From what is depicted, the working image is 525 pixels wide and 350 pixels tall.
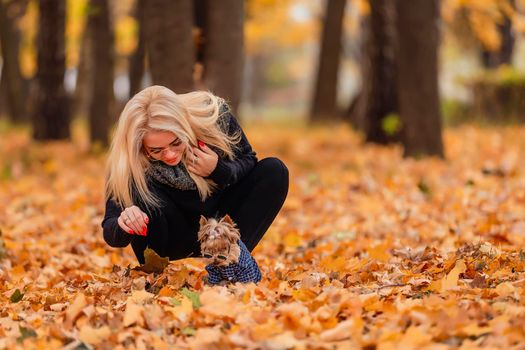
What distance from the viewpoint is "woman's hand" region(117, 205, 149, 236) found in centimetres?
375

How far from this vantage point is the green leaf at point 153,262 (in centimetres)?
408

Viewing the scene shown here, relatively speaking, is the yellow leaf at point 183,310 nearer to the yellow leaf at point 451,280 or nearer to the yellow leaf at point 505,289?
the yellow leaf at point 451,280

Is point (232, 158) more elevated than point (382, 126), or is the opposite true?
point (232, 158)

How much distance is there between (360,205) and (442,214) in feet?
2.67

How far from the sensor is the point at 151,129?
3.81 meters

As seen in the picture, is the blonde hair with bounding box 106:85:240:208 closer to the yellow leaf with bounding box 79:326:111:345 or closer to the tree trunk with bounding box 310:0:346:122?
the yellow leaf with bounding box 79:326:111:345

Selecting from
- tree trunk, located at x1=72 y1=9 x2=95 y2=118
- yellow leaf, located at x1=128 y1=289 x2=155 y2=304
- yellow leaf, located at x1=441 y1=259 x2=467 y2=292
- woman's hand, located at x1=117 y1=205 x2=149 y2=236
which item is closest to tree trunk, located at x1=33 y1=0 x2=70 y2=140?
tree trunk, located at x1=72 y1=9 x2=95 y2=118

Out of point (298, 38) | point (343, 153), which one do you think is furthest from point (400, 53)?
point (298, 38)

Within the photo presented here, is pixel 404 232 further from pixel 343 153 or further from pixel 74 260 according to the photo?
pixel 343 153

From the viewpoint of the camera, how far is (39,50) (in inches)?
523

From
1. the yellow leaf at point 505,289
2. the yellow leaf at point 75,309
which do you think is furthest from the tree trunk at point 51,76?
the yellow leaf at point 505,289

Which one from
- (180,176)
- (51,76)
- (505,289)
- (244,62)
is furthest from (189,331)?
(51,76)

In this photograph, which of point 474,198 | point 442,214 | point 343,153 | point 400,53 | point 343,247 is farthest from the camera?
point 343,153

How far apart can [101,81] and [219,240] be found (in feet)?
29.3
